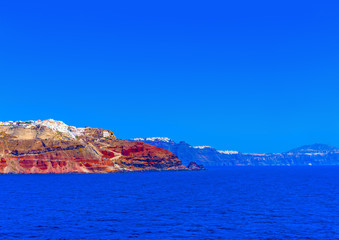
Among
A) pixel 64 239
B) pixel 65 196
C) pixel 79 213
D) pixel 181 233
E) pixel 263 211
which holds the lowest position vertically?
pixel 64 239

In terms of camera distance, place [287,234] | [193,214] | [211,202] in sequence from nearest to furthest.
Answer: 1. [287,234]
2. [193,214]
3. [211,202]

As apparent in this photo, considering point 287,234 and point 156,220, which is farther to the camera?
point 156,220

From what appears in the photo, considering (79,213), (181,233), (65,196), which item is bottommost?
(181,233)

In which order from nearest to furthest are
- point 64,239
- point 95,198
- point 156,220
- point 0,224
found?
point 64,239 → point 0,224 → point 156,220 → point 95,198

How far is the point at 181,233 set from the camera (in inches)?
2050

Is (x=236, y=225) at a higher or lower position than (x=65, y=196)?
lower

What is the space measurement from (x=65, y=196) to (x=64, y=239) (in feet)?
164

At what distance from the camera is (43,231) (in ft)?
173

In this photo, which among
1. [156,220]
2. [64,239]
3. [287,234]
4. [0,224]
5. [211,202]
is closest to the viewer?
[64,239]

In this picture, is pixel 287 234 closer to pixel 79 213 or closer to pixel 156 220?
pixel 156 220

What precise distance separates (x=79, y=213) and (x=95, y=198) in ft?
79.1

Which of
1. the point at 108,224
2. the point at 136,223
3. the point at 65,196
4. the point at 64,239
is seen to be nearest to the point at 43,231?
the point at 64,239

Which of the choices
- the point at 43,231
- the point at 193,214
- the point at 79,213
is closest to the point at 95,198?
the point at 79,213

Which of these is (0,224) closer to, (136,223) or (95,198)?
(136,223)
